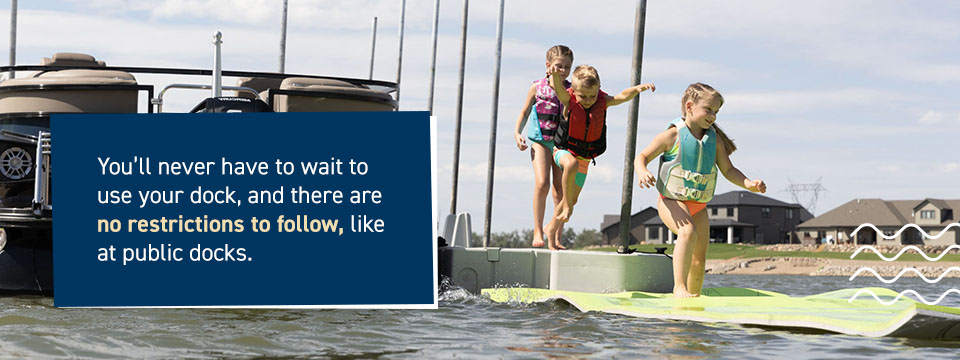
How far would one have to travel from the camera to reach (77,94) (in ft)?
34.8

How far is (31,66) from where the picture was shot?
1120 cm

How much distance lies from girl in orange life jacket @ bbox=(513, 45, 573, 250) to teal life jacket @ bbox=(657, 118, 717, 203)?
1805 millimetres

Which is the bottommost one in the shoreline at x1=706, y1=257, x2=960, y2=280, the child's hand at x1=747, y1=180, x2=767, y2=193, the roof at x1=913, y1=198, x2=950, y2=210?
the shoreline at x1=706, y1=257, x2=960, y2=280

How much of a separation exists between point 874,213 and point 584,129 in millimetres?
79907

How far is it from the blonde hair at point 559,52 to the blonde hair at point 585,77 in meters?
0.23

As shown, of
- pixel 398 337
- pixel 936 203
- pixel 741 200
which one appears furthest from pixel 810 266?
pixel 398 337

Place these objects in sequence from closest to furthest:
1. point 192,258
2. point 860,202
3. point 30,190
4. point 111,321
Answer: point 192,258 → point 111,321 → point 30,190 → point 860,202

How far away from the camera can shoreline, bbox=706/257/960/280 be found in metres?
50.7

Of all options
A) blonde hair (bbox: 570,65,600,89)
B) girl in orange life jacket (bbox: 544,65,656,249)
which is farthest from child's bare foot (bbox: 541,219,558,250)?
blonde hair (bbox: 570,65,600,89)

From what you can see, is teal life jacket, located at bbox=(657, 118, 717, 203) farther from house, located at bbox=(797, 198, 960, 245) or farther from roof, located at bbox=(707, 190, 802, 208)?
roof, located at bbox=(707, 190, 802, 208)

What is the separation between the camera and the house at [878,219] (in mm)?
80125

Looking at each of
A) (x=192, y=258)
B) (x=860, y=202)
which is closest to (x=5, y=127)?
(x=192, y=258)

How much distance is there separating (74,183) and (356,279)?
5.92 ft

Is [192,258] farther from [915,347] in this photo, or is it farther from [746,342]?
[915,347]
